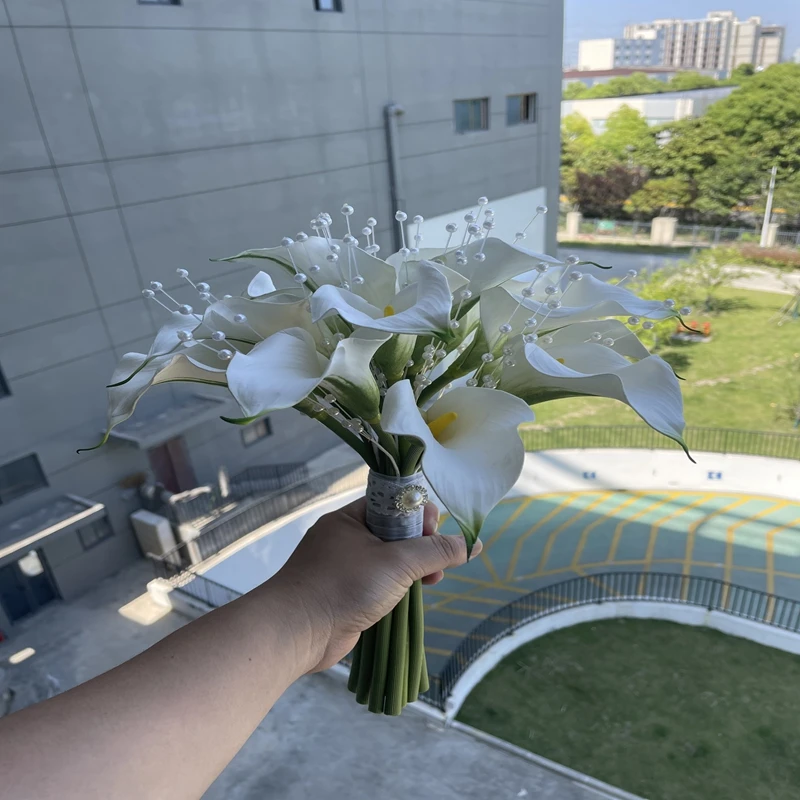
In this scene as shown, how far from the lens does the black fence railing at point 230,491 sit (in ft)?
27.9

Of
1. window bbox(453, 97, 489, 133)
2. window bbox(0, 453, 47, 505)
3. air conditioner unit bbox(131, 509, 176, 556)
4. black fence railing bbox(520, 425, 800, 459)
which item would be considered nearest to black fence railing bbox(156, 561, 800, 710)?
air conditioner unit bbox(131, 509, 176, 556)

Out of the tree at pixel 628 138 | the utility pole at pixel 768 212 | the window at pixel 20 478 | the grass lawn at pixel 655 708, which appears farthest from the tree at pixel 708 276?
the window at pixel 20 478

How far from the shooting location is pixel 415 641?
1.98 meters

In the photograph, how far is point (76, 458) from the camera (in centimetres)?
753

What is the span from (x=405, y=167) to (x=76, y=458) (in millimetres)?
7169

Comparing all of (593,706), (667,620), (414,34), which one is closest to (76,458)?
(593,706)

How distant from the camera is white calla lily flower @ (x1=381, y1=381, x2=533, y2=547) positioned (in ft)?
3.80

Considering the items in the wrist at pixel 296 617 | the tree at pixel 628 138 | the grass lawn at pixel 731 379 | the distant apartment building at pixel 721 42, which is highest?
the distant apartment building at pixel 721 42

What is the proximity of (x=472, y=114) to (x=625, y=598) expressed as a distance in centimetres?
966

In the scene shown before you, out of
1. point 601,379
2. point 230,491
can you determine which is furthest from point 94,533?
point 601,379

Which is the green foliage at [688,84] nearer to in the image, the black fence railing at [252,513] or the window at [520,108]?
the window at [520,108]

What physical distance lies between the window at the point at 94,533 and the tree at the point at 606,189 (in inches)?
1139

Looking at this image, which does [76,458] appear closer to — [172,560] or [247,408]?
[172,560]

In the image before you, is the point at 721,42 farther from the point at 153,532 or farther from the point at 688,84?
the point at 153,532
